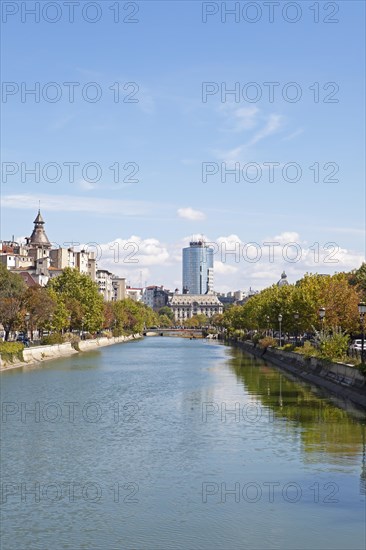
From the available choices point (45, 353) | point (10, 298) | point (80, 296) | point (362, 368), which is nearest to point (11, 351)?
point (10, 298)

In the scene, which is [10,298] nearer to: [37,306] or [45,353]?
[37,306]

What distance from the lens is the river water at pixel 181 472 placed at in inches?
918

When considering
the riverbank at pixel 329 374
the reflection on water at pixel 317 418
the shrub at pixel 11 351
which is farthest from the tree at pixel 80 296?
the reflection on water at pixel 317 418

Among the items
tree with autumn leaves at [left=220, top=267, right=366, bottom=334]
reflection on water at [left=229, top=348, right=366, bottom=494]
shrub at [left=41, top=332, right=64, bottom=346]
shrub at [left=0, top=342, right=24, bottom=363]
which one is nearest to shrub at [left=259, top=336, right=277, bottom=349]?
tree with autumn leaves at [left=220, top=267, right=366, bottom=334]

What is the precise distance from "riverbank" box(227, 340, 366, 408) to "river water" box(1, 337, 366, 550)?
1501 millimetres

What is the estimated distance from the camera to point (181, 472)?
30750mm

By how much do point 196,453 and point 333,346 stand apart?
28840 mm

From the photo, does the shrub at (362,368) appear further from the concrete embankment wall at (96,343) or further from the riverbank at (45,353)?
the concrete embankment wall at (96,343)

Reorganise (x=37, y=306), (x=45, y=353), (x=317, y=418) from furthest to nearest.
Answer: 1. (x=37, y=306)
2. (x=45, y=353)
3. (x=317, y=418)

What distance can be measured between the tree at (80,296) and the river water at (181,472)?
260 ft

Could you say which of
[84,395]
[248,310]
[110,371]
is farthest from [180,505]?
[248,310]

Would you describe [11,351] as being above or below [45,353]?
above

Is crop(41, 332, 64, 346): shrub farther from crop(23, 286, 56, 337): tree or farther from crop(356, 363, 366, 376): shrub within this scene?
crop(356, 363, 366, 376): shrub

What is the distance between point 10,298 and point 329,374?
48.4 metres
